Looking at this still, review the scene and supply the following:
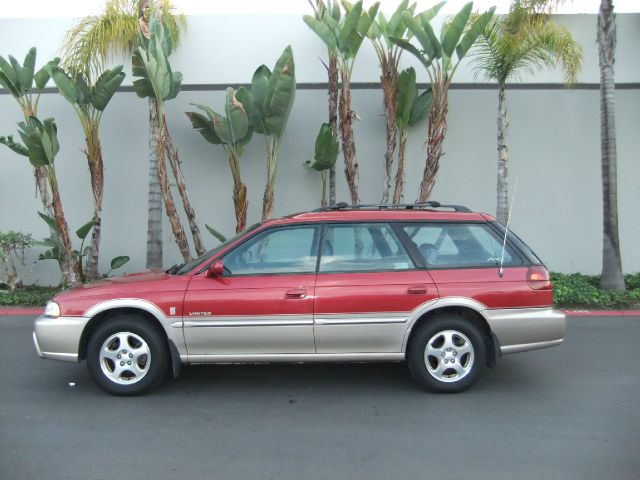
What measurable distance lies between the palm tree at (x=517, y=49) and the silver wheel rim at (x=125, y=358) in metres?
6.72

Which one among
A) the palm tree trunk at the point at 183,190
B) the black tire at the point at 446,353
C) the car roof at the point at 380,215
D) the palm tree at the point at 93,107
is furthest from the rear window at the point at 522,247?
the palm tree at the point at 93,107

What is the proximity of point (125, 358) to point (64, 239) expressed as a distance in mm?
5178

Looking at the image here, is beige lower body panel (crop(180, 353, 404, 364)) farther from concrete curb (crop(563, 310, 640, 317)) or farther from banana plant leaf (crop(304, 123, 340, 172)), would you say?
banana plant leaf (crop(304, 123, 340, 172))

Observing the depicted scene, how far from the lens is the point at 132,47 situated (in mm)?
10578

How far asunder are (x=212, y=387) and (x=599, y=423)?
10.8ft

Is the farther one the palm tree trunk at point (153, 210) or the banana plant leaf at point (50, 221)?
the palm tree trunk at point (153, 210)

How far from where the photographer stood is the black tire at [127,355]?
5410 millimetres

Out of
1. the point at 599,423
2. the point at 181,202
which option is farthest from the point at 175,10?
the point at 599,423

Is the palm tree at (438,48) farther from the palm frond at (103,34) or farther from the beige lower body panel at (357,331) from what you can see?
the beige lower body panel at (357,331)

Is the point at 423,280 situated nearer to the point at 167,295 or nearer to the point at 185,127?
the point at 167,295

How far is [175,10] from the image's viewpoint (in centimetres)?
1084

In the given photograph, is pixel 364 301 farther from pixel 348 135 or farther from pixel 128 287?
pixel 348 135

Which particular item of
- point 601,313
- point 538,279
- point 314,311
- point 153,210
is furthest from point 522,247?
point 153,210

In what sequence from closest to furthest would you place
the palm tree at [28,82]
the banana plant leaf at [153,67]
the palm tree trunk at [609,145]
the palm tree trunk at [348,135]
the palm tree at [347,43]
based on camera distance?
the banana plant leaf at [153,67] < the palm tree at [347,43] < the palm tree at [28,82] < the palm tree trunk at [609,145] < the palm tree trunk at [348,135]
